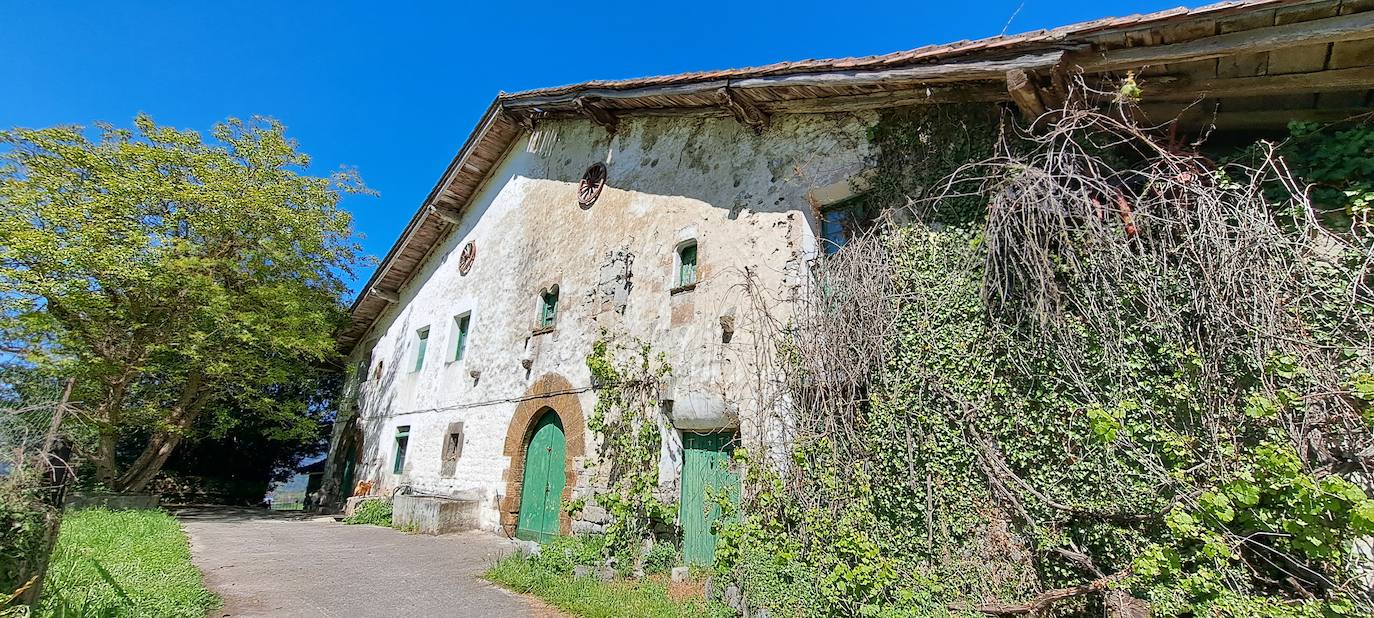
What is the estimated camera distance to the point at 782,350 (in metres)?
5.86

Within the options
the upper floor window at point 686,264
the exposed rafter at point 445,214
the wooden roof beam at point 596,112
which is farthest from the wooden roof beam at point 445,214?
the upper floor window at point 686,264

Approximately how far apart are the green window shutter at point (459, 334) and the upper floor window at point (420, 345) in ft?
5.13

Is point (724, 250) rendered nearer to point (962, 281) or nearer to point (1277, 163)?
point (962, 281)

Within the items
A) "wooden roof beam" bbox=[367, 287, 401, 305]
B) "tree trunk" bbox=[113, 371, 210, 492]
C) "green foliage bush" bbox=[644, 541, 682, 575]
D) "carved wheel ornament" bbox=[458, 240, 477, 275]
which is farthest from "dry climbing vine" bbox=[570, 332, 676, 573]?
"wooden roof beam" bbox=[367, 287, 401, 305]

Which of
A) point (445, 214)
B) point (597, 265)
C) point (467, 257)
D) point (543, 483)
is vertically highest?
point (445, 214)

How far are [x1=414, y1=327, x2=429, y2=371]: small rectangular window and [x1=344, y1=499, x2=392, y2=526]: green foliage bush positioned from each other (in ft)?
9.84

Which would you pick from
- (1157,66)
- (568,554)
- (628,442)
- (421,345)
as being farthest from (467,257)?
(1157,66)

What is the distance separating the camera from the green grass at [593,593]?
4.89m

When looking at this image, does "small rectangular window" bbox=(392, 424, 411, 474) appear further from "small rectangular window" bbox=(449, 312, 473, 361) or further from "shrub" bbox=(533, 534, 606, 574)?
"shrub" bbox=(533, 534, 606, 574)

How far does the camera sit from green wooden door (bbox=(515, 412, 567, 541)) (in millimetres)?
8484

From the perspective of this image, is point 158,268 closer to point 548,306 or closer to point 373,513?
point 373,513

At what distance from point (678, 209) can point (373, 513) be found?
8.96 meters

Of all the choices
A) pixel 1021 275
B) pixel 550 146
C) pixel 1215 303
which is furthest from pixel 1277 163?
pixel 550 146

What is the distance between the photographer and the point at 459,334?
12.6 meters
